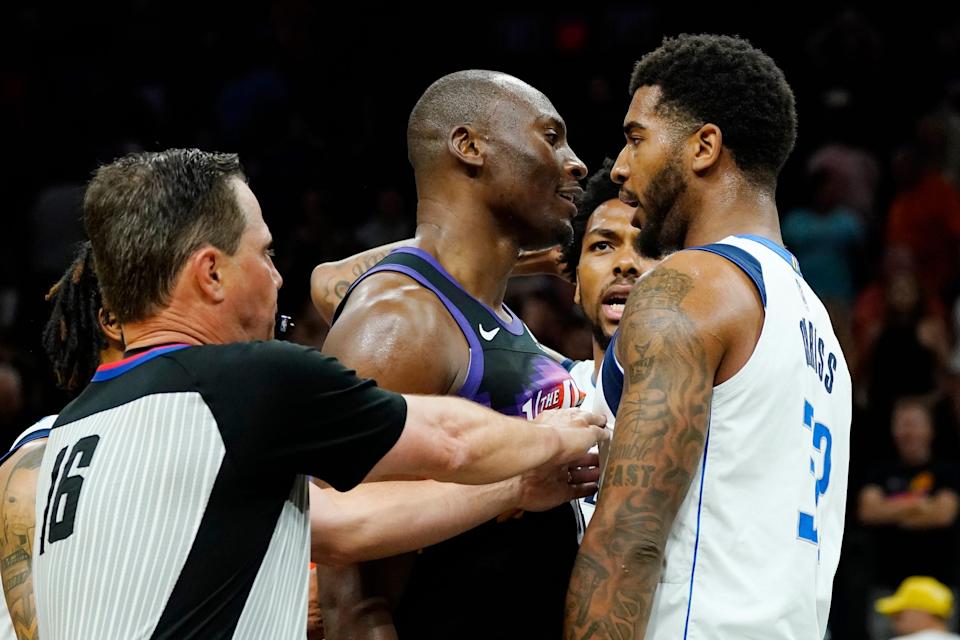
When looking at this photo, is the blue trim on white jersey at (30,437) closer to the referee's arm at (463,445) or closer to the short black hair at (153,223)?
the short black hair at (153,223)

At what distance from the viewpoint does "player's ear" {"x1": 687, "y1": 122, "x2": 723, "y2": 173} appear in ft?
11.1

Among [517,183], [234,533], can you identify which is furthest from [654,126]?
[234,533]

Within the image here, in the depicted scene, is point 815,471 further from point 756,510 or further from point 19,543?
point 19,543

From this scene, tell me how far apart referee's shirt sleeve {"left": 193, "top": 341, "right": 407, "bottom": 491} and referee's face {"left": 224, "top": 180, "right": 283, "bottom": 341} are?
0.20m

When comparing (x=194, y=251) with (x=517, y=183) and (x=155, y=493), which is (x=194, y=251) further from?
(x=517, y=183)

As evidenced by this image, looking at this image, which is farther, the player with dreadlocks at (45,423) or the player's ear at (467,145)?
the player's ear at (467,145)

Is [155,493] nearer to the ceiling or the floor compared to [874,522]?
nearer to the floor

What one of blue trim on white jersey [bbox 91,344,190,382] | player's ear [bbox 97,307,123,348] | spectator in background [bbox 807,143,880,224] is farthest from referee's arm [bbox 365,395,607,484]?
spectator in background [bbox 807,143,880,224]

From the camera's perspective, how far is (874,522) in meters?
8.08

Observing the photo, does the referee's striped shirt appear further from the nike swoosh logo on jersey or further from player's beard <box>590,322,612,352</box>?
player's beard <box>590,322,612,352</box>

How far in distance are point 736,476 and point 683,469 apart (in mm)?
153

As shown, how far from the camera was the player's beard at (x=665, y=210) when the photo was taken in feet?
11.3

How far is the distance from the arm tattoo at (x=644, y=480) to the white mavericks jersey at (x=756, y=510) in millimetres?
70

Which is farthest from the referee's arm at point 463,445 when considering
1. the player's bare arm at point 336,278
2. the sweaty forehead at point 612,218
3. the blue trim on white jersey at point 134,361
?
the sweaty forehead at point 612,218
